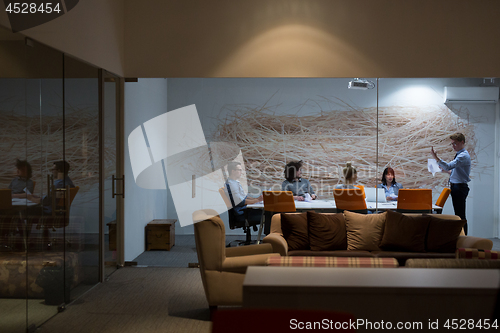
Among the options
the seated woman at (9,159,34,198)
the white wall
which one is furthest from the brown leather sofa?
the seated woman at (9,159,34,198)

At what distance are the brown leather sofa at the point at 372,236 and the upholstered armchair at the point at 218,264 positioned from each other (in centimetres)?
59

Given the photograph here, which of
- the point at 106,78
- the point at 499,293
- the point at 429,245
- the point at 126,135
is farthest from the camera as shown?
the point at 126,135

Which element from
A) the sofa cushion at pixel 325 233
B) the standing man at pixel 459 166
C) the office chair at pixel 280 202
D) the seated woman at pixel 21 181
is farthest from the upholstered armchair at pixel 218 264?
the standing man at pixel 459 166

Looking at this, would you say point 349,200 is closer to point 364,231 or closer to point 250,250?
point 364,231

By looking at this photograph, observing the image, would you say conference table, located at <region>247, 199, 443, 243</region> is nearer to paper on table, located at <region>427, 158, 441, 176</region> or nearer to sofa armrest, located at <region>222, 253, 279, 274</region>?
paper on table, located at <region>427, 158, 441, 176</region>

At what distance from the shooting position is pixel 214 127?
224 inches

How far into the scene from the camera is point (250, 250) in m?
4.04

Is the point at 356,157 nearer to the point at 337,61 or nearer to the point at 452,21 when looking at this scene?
the point at 337,61

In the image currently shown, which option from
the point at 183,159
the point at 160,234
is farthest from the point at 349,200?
the point at 160,234

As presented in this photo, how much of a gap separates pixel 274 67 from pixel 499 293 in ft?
14.6

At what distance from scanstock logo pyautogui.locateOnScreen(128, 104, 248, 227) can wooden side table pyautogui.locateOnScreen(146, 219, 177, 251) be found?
17 centimetres

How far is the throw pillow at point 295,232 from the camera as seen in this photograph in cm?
455

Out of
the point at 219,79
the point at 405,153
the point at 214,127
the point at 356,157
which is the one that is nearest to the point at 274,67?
the point at 219,79

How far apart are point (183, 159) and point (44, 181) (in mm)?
2268
